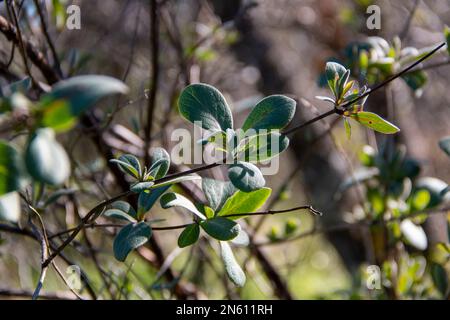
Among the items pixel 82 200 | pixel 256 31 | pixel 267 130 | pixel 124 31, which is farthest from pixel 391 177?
pixel 124 31

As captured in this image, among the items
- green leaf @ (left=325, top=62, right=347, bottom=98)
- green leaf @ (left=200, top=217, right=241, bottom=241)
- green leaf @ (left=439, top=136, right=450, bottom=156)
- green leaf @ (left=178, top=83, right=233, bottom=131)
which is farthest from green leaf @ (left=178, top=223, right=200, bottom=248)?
green leaf @ (left=439, top=136, right=450, bottom=156)

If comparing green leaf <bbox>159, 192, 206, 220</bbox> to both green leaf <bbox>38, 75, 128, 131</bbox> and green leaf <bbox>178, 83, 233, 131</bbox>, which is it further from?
green leaf <bbox>38, 75, 128, 131</bbox>

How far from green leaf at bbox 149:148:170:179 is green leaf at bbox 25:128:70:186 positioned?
0.20 meters

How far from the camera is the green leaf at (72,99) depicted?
1.14 ft

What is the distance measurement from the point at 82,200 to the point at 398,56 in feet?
3.42

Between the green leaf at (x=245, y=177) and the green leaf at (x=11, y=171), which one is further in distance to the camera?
the green leaf at (x=245, y=177)

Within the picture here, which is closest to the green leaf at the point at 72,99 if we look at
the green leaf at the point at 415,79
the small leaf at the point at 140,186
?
the small leaf at the point at 140,186

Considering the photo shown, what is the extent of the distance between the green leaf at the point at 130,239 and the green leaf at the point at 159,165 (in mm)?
61

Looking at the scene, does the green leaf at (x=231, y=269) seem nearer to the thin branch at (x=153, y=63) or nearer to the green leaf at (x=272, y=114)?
the green leaf at (x=272, y=114)

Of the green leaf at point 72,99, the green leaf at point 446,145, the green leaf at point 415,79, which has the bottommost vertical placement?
the green leaf at point 72,99

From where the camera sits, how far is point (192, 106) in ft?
1.84

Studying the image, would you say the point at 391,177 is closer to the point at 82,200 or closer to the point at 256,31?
the point at 82,200

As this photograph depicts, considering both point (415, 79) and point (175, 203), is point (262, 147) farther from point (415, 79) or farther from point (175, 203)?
point (415, 79)

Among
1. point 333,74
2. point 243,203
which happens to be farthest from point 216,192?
point 333,74
